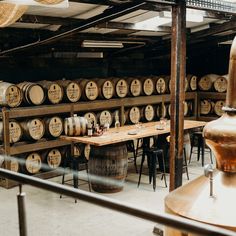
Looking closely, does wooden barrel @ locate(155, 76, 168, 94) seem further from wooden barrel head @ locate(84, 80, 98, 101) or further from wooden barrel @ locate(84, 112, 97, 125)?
wooden barrel @ locate(84, 112, 97, 125)

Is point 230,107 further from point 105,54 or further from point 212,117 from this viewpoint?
point 212,117

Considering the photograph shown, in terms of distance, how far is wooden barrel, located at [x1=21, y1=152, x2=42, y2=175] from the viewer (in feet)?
24.7

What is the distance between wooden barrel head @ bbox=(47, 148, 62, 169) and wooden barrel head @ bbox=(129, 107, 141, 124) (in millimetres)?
2291

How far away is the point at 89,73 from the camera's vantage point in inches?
399

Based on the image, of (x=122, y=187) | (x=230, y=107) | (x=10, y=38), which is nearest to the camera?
(x=230, y=107)

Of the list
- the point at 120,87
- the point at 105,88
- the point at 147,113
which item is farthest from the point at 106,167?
Result: the point at 147,113

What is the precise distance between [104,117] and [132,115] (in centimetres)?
99

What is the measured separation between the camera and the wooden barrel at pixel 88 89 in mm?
8492

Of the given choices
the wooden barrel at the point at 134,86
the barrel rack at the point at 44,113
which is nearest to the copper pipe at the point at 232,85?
the barrel rack at the point at 44,113

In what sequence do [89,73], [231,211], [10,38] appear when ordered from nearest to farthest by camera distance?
[231,211]
[10,38]
[89,73]

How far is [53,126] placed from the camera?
26.0 ft

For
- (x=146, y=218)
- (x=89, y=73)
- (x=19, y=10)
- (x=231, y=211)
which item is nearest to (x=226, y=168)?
(x=231, y=211)

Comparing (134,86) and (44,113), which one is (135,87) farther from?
(44,113)

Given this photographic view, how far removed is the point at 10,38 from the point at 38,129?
187 cm
